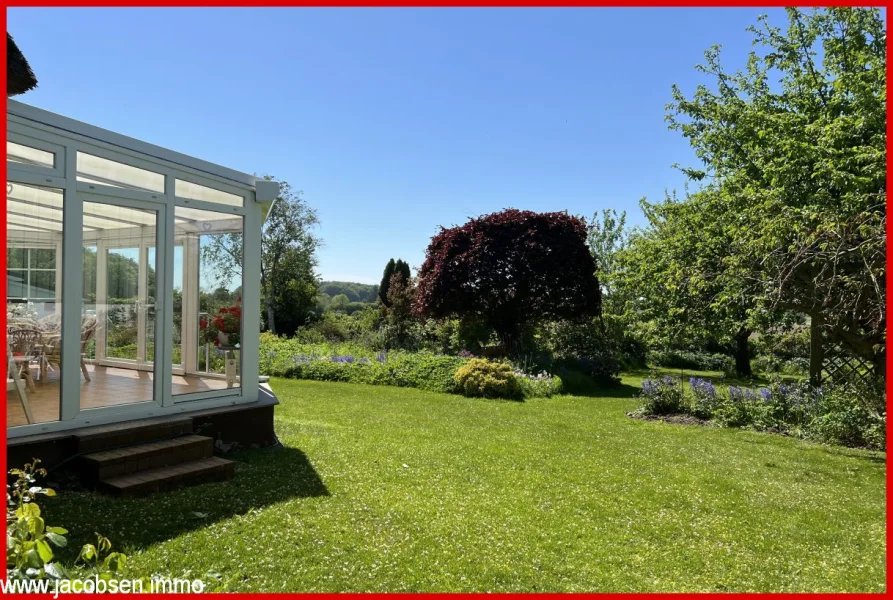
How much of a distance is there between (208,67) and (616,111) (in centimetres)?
850

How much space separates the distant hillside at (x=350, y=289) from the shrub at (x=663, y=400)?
4226 cm

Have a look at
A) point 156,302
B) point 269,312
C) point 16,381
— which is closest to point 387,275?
point 269,312

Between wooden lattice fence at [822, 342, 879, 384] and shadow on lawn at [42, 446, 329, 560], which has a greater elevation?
wooden lattice fence at [822, 342, 879, 384]

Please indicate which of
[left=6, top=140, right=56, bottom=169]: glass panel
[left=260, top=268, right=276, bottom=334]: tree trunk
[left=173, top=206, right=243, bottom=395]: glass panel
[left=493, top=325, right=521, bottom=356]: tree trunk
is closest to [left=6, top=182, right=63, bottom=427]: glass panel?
[left=6, top=140, right=56, bottom=169]: glass panel

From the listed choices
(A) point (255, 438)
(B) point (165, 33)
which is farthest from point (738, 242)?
(B) point (165, 33)

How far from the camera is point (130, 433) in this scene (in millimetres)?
6215

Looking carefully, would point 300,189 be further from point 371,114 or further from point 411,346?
point 371,114

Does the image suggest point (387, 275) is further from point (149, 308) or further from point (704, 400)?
point (149, 308)

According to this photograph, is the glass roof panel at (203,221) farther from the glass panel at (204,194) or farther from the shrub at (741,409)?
the shrub at (741,409)

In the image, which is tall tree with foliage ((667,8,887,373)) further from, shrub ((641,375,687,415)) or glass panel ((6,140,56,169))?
glass panel ((6,140,56,169))

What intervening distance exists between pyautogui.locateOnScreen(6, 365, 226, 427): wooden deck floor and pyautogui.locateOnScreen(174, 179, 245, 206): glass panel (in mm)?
2192

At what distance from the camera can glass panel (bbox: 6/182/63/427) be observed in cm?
584

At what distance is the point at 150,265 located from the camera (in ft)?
22.8

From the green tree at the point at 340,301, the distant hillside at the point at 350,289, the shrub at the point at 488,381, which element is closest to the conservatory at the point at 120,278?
the shrub at the point at 488,381
